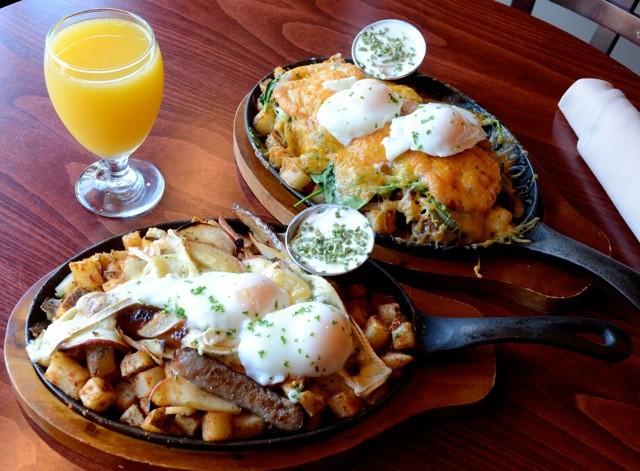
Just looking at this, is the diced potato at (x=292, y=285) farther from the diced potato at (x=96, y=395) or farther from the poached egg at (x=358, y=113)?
the poached egg at (x=358, y=113)

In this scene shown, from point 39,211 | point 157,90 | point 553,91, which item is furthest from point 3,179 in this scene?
point 553,91

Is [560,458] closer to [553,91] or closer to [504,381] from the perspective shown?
[504,381]

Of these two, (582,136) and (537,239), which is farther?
(582,136)

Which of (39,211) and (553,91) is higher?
(553,91)

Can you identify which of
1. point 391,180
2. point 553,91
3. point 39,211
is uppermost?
point 553,91

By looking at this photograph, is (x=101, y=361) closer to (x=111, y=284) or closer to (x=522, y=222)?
(x=111, y=284)

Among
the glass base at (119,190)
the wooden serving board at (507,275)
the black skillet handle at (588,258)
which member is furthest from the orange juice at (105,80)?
the black skillet handle at (588,258)

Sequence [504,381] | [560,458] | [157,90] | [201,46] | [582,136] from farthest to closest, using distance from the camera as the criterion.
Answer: [201,46], [582,136], [157,90], [504,381], [560,458]
